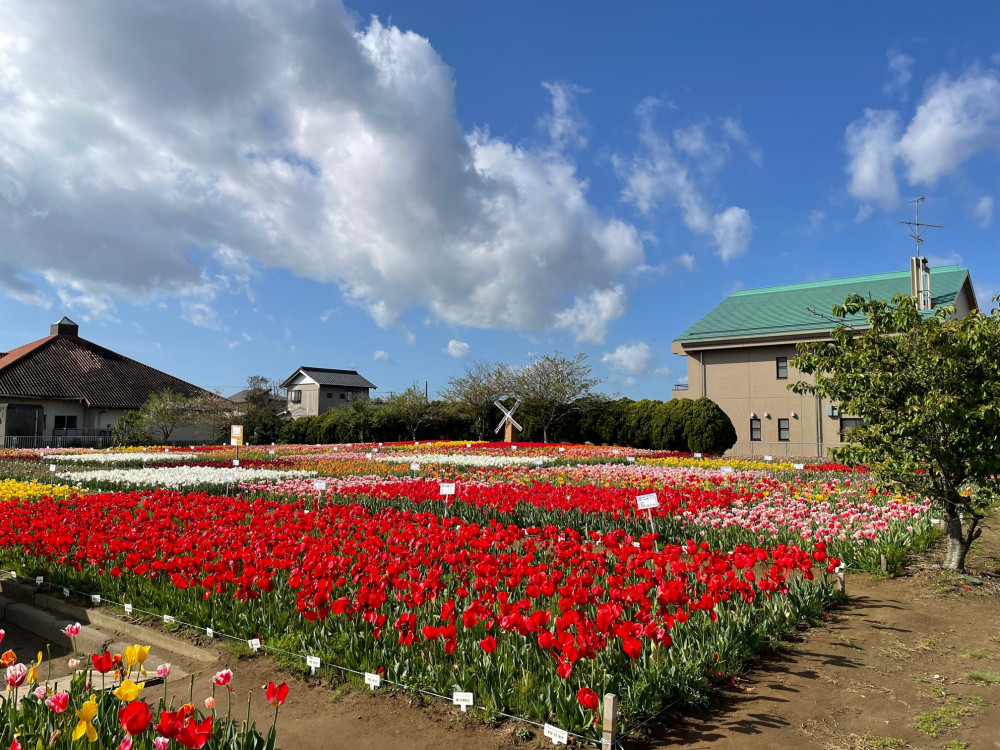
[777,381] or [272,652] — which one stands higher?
[777,381]

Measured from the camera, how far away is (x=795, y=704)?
401cm

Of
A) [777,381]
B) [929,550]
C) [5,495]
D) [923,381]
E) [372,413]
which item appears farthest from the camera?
[372,413]

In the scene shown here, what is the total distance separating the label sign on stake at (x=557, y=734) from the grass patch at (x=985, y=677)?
10.0 feet

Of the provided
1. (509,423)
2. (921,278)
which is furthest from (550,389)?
(921,278)

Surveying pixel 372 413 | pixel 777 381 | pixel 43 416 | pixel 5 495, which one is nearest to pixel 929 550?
pixel 5 495

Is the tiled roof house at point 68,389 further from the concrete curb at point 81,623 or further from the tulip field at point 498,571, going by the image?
the concrete curb at point 81,623

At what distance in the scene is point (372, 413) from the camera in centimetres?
4078

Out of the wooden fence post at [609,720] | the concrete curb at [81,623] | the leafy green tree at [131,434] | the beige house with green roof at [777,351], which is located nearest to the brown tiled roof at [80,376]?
the leafy green tree at [131,434]

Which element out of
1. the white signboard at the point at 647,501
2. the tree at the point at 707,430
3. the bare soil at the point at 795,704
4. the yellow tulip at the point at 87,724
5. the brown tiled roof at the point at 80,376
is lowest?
the bare soil at the point at 795,704

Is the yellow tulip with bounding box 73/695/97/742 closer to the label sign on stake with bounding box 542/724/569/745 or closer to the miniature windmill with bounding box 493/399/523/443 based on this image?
the label sign on stake with bounding box 542/724/569/745

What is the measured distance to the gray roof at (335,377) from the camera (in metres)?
65.3

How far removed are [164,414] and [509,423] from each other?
1827 cm

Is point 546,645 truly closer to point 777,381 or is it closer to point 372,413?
point 777,381

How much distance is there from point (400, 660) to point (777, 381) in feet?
107
